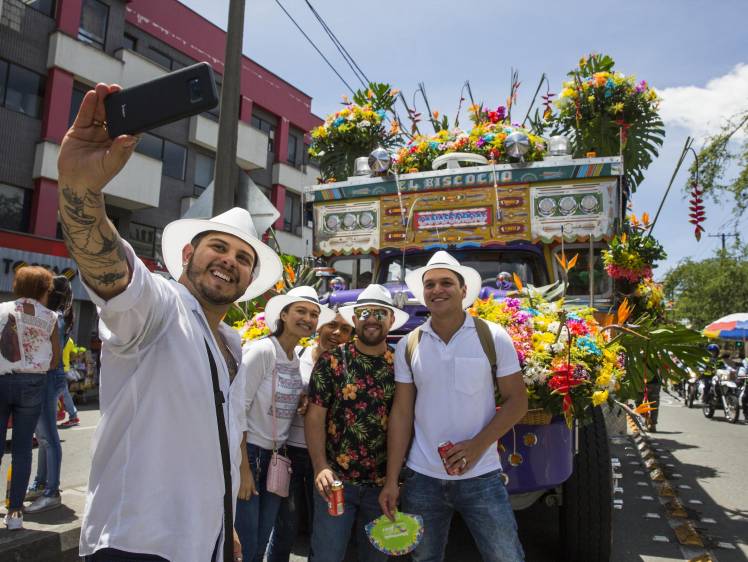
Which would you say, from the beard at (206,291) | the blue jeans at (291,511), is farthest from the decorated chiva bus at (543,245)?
the beard at (206,291)

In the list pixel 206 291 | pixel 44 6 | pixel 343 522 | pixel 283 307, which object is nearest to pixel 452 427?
pixel 343 522

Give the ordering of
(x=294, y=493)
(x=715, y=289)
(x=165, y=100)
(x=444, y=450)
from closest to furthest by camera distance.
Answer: (x=165, y=100) → (x=444, y=450) → (x=294, y=493) → (x=715, y=289)

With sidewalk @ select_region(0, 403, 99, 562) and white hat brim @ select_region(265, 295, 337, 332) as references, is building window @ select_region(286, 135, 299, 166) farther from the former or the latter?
white hat brim @ select_region(265, 295, 337, 332)

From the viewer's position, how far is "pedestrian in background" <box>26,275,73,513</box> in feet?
14.8

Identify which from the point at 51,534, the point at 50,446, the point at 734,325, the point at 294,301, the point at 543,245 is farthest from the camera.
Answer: the point at 734,325

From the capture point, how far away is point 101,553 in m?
1.45

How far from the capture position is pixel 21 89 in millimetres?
16375

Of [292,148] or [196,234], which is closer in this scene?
[196,234]

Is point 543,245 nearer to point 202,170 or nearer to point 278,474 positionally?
point 278,474

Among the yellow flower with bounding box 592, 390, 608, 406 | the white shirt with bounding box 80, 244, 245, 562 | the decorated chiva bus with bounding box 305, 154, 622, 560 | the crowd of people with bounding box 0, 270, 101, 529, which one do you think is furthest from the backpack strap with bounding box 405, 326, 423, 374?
the crowd of people with bounding box 0, 270, 101, 529

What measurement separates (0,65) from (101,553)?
18658 mm

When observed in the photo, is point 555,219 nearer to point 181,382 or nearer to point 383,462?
A: point 383,462

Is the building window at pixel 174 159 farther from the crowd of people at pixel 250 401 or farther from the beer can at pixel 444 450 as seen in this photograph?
the beer can at pixel 444 450

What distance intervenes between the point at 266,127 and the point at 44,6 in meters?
10.1
